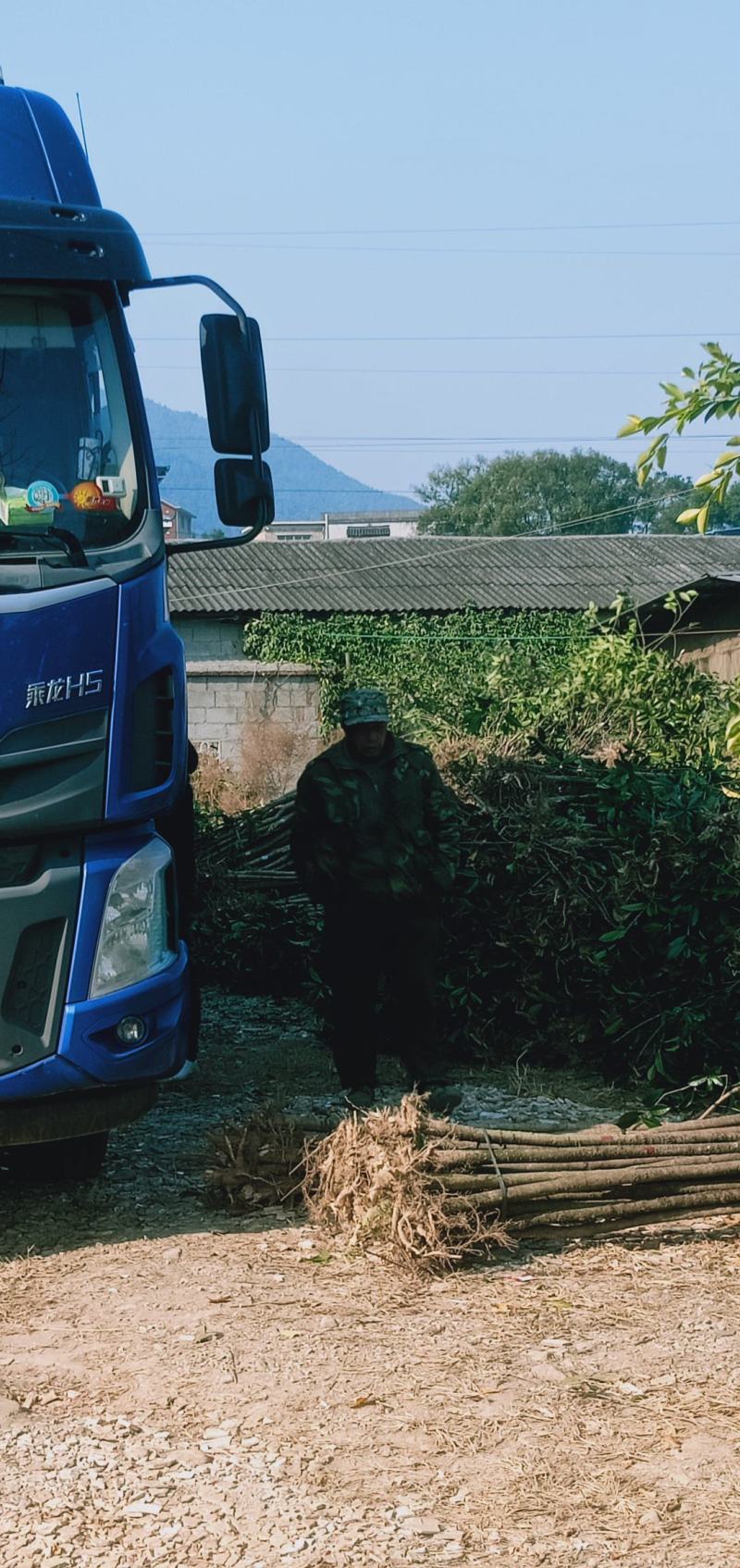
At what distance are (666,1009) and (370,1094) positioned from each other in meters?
1.69

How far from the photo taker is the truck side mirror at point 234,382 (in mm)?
5809

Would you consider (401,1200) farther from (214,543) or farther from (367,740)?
(214,543)

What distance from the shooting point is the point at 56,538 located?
5.42m

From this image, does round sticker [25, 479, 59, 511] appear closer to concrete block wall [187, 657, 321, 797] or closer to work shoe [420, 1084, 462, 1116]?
work shoe [420, 1084, 462, 1116]

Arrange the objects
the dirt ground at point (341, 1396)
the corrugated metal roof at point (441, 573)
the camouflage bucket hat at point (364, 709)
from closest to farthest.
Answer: the dirt ground at point (341, 1396)
the camouflage bucket hat at point (364, 709)
the corrugated metal roof at point (441, 573)

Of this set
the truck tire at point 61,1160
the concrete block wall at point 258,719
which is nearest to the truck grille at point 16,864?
the truck tire at point 61,1160

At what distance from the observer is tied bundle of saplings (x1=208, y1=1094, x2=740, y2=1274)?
543 centimetres

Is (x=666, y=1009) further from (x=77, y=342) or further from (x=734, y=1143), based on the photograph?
(x=77, y=342)

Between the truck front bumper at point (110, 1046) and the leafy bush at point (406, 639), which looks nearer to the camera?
the truck front bumper at point (110, 1046)

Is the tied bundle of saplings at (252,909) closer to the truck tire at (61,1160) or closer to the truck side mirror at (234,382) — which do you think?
the truck tire at (61,1160)

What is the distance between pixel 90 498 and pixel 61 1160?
2.56 meters

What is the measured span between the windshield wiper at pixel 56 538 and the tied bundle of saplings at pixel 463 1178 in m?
2.13

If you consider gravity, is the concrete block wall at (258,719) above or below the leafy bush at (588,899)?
below

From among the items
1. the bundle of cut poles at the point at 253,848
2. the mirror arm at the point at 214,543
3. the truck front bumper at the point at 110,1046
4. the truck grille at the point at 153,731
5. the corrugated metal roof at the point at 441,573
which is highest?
the mirror arm at the point at 214,543
